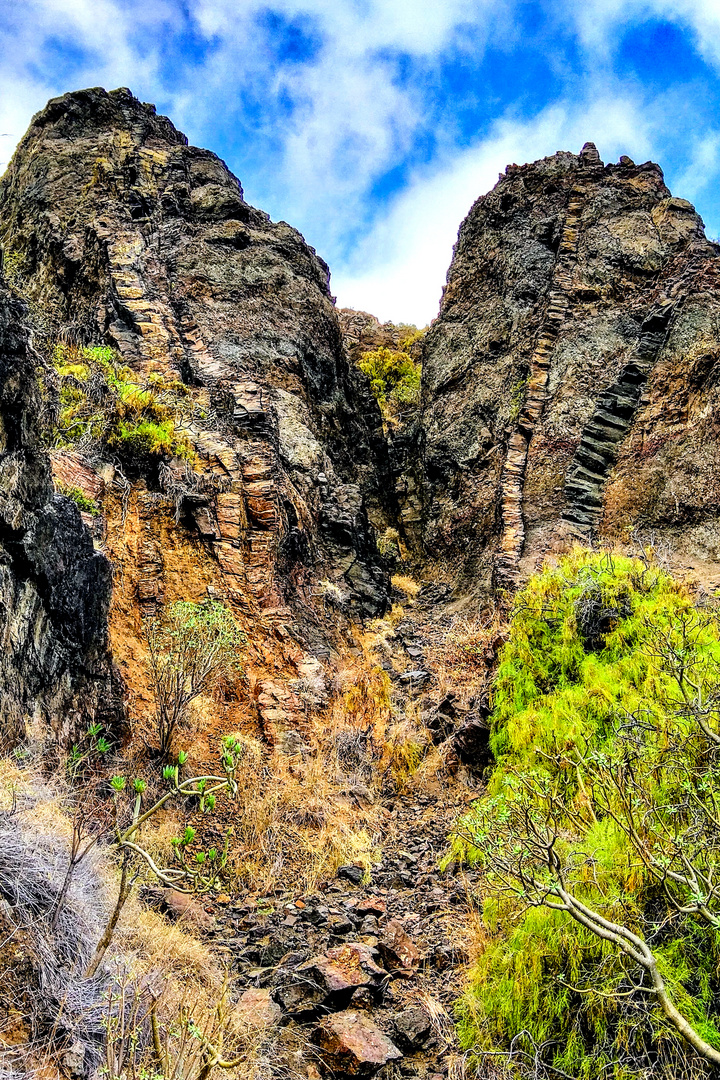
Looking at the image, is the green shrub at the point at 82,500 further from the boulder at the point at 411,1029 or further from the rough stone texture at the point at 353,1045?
the boulder at the point at 411,1029

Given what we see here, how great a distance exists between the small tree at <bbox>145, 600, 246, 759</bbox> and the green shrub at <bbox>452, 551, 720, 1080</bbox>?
3405 mm

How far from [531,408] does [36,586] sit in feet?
33.6

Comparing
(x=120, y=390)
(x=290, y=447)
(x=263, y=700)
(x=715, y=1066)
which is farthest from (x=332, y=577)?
(x=715, y=1066)

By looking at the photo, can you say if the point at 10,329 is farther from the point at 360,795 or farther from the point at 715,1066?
the point at 715,1066

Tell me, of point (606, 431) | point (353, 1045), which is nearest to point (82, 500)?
point (353, 1045)

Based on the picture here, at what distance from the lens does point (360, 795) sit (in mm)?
8047

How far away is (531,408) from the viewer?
44.7 feet

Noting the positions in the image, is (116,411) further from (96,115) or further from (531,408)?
(96,115)

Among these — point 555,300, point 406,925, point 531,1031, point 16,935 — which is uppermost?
point 555,300

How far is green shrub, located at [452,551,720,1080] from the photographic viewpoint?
3871 mm

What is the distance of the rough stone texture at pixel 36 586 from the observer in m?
5.89

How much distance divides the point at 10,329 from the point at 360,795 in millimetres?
6227

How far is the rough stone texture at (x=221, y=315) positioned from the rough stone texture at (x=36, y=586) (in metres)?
3.09

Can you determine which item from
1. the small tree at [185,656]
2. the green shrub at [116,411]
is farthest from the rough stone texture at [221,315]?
the small tree at [185,656]
